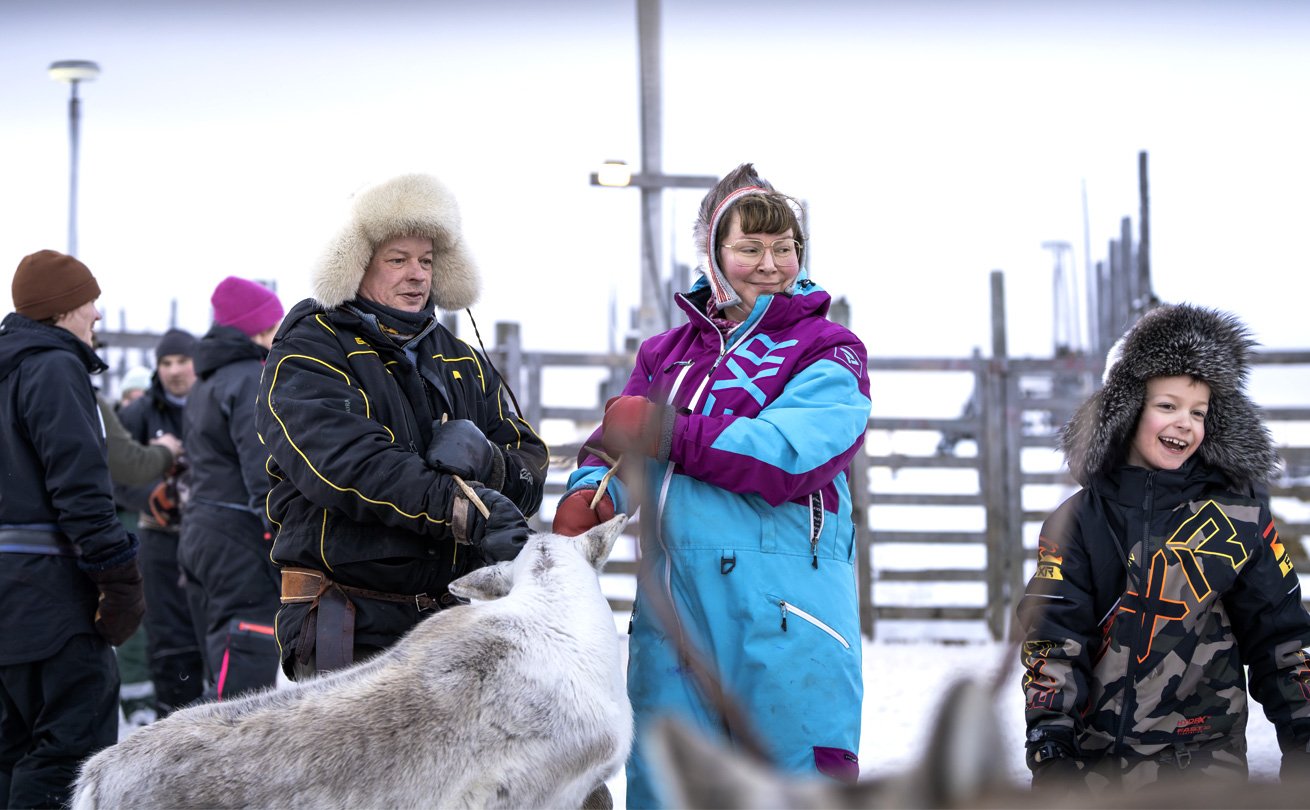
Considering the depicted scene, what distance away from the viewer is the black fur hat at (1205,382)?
2568mm

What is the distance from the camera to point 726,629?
2240 mm

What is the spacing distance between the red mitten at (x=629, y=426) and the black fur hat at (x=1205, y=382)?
1.07 metres

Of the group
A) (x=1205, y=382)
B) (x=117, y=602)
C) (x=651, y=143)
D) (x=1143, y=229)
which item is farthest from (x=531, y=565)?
(x=1143, y=229)

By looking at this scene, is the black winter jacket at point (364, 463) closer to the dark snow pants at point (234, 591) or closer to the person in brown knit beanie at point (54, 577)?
the person in brown knit beanie at point (54, 577)

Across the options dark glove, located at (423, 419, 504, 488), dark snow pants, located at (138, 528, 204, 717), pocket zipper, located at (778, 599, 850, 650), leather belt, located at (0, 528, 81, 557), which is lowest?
dark snow pants, located at (138, 528, 204, 717)

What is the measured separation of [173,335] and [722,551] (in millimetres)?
4615

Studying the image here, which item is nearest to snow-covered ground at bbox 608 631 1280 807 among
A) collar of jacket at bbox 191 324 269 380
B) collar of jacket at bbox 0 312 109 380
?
collar of jacket at bbox 0 312 109 380

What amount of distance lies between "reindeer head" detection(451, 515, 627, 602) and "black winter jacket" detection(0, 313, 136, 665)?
195cm

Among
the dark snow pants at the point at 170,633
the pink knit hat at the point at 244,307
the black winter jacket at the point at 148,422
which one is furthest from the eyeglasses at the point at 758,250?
the black winter jacket at the point at 148,422

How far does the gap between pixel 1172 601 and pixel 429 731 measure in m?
1.68

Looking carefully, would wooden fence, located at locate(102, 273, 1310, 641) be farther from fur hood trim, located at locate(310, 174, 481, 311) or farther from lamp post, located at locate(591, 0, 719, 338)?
fur hood trim, located at locate(310, 174, 481, 311)

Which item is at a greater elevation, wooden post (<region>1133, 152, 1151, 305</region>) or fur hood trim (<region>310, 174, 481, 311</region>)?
wooden post (<region>1133, 152, 1151, 305</region>)

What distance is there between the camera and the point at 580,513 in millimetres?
2203

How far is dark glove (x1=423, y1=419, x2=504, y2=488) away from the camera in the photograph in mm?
2230
